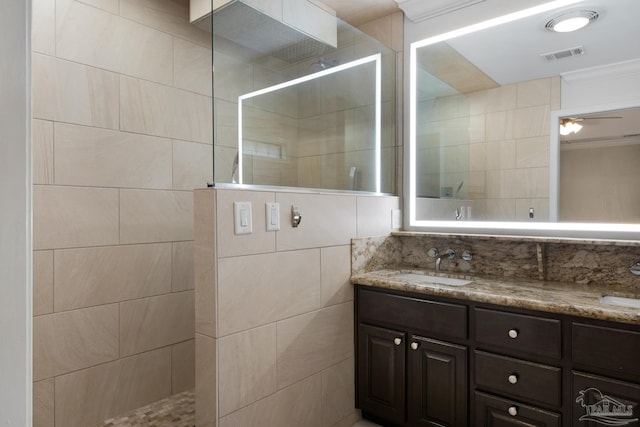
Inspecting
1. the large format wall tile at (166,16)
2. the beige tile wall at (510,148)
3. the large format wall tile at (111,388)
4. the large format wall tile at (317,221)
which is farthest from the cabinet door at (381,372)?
the large format wall tile at (166,16)

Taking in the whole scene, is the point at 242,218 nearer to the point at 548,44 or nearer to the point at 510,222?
the point at 510,222

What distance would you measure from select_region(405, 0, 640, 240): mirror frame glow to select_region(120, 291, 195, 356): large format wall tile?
1.56m

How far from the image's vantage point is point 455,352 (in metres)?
1.85

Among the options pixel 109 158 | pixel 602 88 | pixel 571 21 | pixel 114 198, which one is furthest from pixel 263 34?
pixel 602 88

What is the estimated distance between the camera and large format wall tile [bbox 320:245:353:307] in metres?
2.05

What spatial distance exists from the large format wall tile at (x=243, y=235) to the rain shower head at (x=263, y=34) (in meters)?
0.73

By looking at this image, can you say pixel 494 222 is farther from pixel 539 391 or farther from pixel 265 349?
pixel 265 349

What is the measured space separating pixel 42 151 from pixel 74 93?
0.35 metres

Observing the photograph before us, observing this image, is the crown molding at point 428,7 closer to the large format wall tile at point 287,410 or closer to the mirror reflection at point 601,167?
the mirror reflection at point 601,167

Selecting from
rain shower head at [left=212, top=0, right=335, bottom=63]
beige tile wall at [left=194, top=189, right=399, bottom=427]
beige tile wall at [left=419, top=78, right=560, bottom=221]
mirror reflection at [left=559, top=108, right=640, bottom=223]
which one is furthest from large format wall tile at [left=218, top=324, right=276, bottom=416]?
mirror reflection at [left=559, top=108, right=640, bottom=223]

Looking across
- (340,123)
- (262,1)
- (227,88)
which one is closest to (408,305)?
(340,123)

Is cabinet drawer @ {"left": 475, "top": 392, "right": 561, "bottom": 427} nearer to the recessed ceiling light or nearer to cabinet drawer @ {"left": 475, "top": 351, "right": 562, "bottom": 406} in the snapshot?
cabinet drawer @ {"left": 475, "top": 351, "right": 562, "bottom": 406}

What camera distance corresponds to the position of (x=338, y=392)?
213cm

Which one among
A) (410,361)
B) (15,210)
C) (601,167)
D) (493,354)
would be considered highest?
(601,167)
